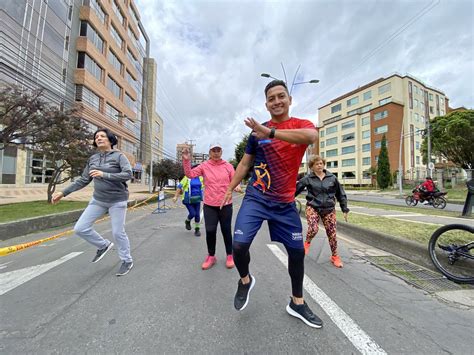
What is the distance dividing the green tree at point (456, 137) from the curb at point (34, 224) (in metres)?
39.7

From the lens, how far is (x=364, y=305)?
2.45 meters

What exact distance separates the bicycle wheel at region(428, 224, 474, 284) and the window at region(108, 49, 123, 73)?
39928 mm

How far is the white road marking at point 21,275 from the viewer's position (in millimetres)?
2875

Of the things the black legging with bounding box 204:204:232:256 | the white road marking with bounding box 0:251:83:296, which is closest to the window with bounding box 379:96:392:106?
the black legging with bounding box 204:204:232:256

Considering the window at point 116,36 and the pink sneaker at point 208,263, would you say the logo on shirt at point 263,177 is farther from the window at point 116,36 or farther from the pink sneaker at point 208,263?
the window at point 116,36

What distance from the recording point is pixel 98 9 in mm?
29828

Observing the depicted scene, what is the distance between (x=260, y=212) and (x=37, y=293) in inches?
108

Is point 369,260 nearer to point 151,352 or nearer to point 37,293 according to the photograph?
point 151,352

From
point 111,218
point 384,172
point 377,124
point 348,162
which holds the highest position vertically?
point 377,124

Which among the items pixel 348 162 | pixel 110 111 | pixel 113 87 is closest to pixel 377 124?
pixel 348 162

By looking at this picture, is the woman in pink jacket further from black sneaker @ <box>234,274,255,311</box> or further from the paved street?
black sneaker @ <box>234,274,255,311</box>

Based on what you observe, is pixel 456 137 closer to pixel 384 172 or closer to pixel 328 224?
pixel 384 172

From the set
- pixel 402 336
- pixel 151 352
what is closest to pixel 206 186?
pixel 151 352

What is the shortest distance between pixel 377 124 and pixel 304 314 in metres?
54.4
